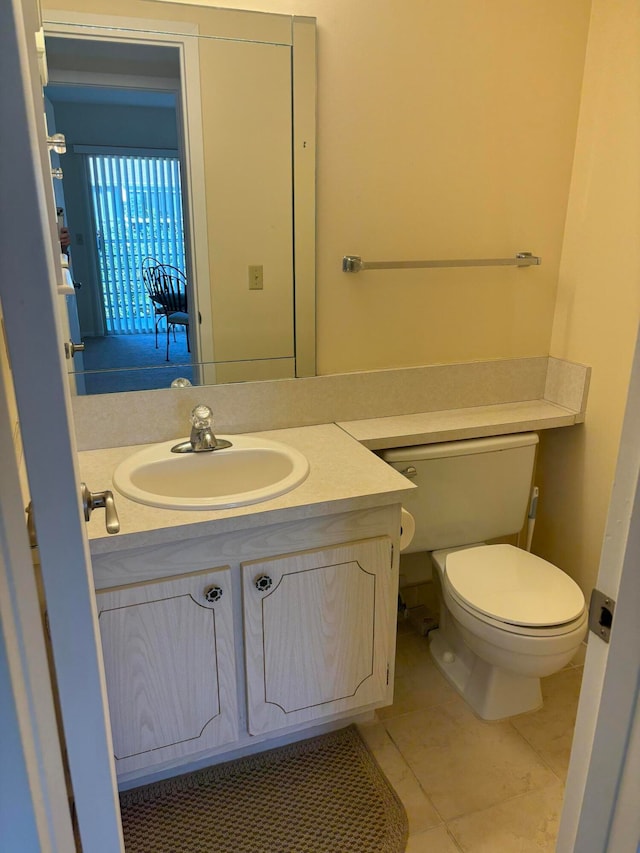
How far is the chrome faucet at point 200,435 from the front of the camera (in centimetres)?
167

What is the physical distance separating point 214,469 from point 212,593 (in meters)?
0.38

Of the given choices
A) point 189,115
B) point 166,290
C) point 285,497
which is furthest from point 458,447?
point 189,115

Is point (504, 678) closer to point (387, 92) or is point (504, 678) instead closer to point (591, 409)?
point (591, 409)

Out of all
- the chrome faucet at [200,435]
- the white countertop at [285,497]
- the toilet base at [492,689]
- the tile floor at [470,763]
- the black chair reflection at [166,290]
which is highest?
the black chair reflection at [166,290]

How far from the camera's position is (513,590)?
5.86 ft

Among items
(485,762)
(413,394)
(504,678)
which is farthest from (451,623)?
(413,394)

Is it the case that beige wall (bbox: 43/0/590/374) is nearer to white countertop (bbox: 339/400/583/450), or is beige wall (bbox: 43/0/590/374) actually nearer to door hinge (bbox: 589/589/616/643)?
white countertop (bbox: 339/400/583/450)

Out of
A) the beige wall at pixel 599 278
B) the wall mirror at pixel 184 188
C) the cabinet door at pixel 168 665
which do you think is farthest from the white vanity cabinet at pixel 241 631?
the beige wall at pixel 599 278

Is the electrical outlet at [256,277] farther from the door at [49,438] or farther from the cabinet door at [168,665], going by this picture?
the door at [49,438]

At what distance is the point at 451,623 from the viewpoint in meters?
2.09

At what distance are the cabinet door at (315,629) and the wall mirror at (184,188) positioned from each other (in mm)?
625

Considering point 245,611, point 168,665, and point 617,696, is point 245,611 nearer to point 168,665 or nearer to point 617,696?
point 168,665

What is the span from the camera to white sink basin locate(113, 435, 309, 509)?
1612 mm

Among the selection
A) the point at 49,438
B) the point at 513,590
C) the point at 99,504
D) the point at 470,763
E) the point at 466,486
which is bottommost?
the point at 470,763
